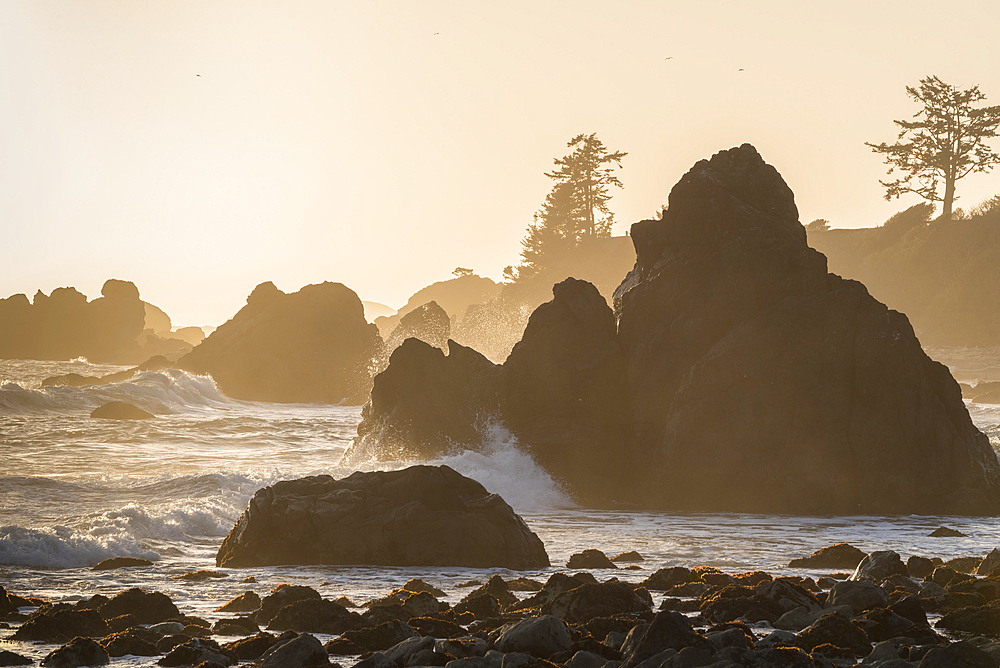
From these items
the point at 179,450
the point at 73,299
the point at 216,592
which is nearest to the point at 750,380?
the point at 216,592

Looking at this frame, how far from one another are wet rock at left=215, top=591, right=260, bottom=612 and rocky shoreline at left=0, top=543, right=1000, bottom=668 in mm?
19

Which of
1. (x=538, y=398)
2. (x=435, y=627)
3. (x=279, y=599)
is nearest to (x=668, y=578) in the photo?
(x=435, y=627)

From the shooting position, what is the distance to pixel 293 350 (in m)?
75.7

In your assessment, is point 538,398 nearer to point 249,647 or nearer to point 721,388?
point 721,388

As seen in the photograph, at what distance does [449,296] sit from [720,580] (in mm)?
158304

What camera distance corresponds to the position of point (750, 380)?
1007 inches

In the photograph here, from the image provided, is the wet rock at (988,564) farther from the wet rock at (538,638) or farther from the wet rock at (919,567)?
the wet rock at (538,638)

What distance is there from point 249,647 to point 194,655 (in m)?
0.59

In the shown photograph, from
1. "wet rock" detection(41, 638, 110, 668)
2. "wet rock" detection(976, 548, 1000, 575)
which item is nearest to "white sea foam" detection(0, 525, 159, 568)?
"wet rock" detection(41, 638, 110, 668)

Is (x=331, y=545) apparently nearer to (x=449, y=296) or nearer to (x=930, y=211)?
(x=930, y=211)

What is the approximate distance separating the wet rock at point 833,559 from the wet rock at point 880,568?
1541mm

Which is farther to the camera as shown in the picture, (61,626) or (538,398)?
(538,398)

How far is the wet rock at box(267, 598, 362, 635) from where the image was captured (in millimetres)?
10867

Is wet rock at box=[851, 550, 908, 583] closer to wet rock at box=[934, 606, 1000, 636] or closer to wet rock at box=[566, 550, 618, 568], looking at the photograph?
wet rock at box=[934, 606, 1000, 636]
